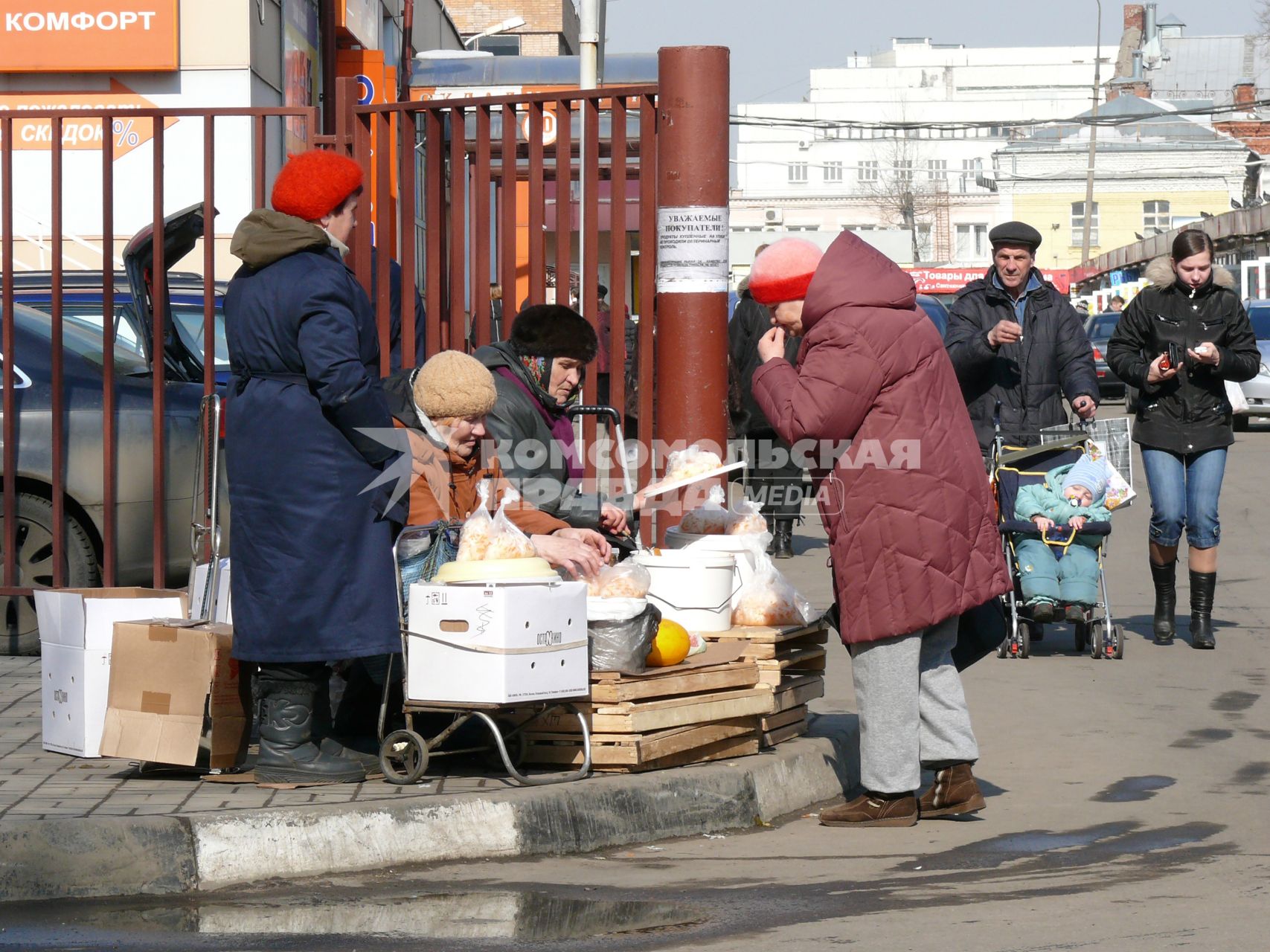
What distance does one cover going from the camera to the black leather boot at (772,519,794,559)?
544 inches

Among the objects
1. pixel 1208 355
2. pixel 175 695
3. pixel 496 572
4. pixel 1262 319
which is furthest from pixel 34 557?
pixel 1262 319

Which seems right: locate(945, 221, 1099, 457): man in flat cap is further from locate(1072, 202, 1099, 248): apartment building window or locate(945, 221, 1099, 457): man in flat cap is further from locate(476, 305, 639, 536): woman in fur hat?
locate(1072, 202, 1099, 248): apartment building window

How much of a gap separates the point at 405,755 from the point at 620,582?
0.92 metres

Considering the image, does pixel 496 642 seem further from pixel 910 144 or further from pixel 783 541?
pixel 910 144

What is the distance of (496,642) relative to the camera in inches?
220

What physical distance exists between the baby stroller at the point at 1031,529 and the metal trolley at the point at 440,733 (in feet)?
12.7

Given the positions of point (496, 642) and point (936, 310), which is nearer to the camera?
point (496, 642)

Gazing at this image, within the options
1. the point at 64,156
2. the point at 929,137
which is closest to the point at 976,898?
the point at 64,156

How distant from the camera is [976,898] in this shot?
16.4ft

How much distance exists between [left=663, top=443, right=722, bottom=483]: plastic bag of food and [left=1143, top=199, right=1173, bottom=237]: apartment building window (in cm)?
8869

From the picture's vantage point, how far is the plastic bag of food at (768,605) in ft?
21.8

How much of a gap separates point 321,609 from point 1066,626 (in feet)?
20.1

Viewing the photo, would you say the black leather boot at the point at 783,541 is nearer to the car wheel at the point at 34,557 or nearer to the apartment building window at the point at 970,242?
the car wheel at the point at 34,557

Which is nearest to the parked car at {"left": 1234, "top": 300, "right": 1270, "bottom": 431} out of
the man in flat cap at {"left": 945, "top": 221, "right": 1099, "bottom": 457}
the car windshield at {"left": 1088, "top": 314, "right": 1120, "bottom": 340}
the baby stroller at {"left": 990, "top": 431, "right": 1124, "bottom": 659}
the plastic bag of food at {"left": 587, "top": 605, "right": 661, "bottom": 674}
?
the car windshield at {"left": 1088, "top": 314, "right": 1120, "bottom": 340}
